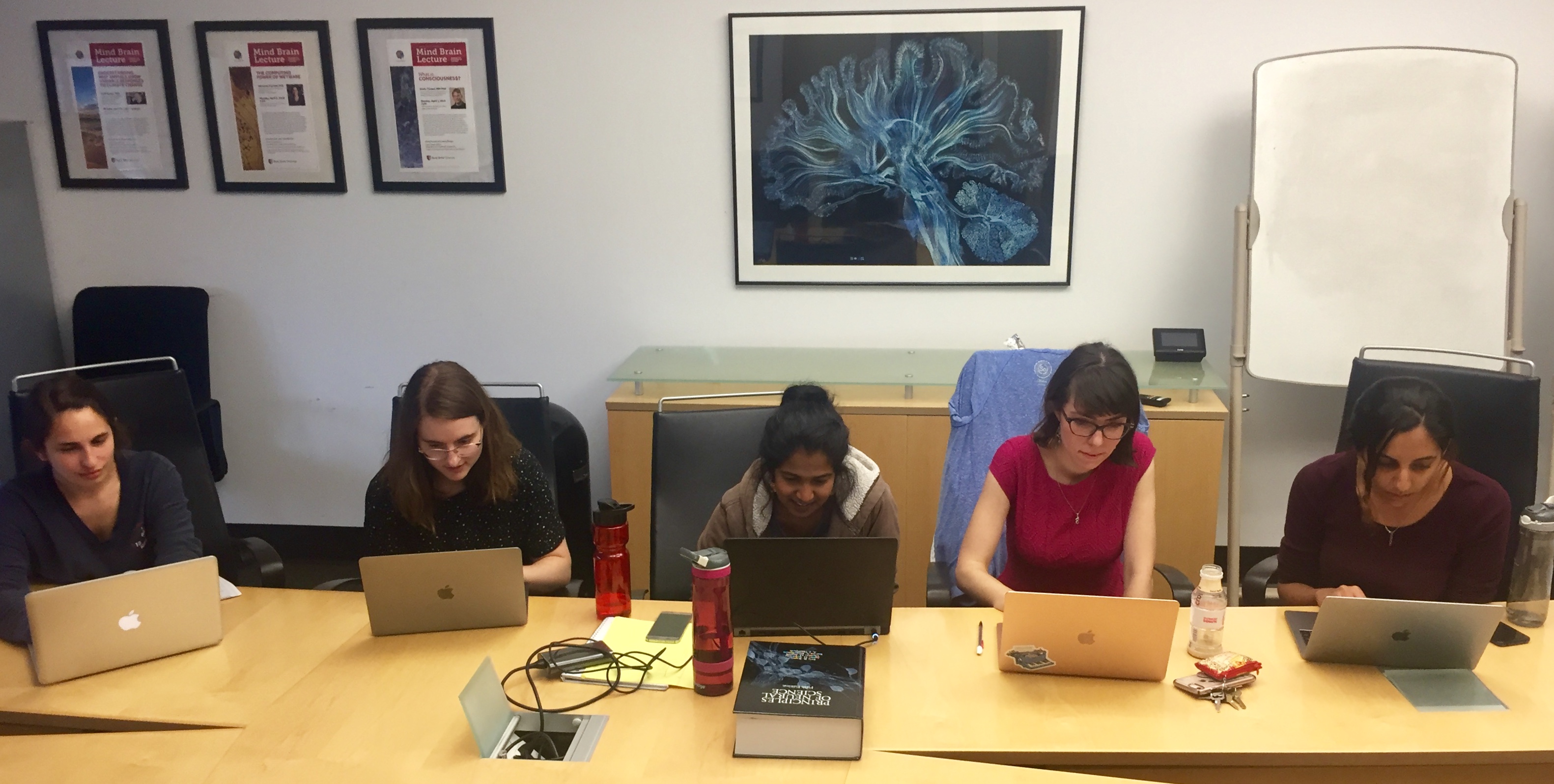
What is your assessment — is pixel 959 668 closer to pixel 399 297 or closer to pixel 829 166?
pixel 829 166

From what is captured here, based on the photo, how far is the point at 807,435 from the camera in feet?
6.05

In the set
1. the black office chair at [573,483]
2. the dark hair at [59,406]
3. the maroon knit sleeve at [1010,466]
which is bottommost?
the black office chair at [573,483]

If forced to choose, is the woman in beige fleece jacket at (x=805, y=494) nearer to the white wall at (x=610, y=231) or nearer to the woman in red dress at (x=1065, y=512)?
the woman in red dress at (x=1065, y=512)

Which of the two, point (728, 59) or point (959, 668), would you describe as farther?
point (728, 59)

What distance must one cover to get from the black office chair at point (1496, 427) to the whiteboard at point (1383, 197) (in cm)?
80

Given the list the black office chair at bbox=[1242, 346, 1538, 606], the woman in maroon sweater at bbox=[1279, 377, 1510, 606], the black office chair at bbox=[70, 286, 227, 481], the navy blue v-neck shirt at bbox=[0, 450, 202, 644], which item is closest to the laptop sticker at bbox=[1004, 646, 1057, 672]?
the woman in maroon sweater at bbox=[1279, 377, 1510, 606]

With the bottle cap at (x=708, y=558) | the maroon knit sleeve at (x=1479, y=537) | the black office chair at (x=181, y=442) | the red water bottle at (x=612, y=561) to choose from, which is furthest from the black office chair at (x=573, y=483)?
the maroon knit sleeve at (x=1479, y=537)

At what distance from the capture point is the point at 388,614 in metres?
1.74

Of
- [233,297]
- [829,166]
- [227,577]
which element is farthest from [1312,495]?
[233,297]

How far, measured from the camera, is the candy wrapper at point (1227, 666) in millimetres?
1555

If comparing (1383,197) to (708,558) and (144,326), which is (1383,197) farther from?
(144,326)

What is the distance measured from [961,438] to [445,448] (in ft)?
3.93

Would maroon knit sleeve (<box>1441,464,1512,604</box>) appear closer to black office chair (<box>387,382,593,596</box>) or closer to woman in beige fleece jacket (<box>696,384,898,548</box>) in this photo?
woman in beige fleece jacket (<box>696,384,898,548</box>)

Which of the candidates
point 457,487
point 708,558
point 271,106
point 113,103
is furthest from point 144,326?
point 708,558
